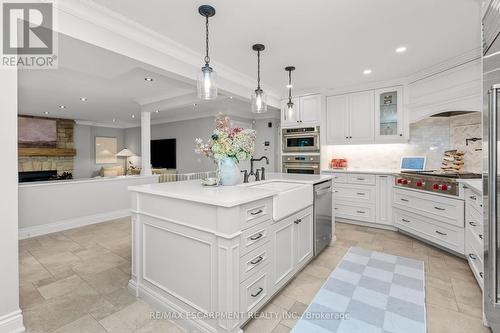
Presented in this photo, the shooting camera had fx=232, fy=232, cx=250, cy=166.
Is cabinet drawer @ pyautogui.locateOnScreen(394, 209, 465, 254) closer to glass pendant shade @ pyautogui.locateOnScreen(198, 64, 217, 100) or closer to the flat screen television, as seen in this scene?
glass pendant shade @ pyautogui.locateOnScreen(198, 64, 217, 100)

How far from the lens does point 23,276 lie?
2350 millimetres

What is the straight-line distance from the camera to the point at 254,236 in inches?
65.0

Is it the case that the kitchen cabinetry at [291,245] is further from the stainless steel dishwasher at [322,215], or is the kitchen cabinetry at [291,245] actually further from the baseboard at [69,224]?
the baseboard at [69,224]

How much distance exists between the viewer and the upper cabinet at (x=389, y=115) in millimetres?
3889

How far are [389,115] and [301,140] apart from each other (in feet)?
5.12

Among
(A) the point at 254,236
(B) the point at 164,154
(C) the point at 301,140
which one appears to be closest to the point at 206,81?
(A) the point at 254,236

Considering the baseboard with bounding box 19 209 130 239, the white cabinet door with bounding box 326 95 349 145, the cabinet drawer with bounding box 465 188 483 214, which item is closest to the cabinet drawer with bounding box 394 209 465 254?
the cabinet drawer with bounding box 465 188 483 214

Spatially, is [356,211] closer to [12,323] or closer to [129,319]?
[129,319]

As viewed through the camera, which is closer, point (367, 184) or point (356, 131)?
point (367, 184)

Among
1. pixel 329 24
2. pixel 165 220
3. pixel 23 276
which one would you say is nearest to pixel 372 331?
pixel 165 220

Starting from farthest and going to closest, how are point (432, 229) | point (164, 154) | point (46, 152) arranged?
point (164, 154) → point (46, 152) → point (432, 229)

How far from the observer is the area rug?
1676mm

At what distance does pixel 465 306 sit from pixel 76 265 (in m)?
3.77

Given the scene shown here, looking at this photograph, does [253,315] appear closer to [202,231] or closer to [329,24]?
Result: [202,231]
